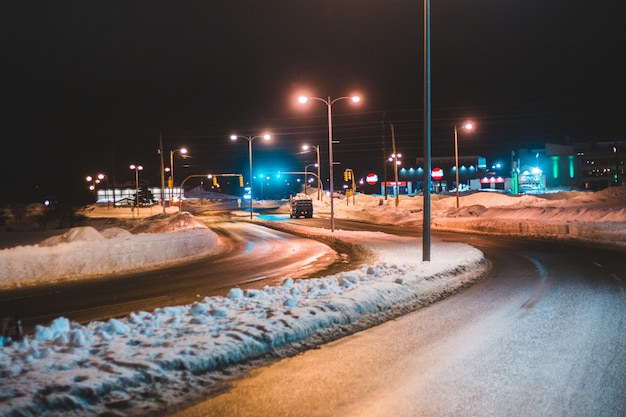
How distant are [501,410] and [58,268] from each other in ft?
57.4

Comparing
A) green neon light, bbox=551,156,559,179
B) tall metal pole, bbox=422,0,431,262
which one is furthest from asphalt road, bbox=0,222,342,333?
green neon light, bbox=551,156,559,179

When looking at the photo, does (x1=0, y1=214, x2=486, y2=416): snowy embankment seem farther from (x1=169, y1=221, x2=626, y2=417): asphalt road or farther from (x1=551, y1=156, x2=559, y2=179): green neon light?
(x1=551, y1=156, x2=559, y2=179): green neon light

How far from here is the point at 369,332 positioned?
9180mm

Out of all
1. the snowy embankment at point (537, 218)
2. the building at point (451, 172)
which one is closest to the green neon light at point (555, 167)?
the building at point (451, 172)

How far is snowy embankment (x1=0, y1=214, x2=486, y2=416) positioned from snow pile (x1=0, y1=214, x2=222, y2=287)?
10.1 metres

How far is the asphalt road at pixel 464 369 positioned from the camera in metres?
5.64

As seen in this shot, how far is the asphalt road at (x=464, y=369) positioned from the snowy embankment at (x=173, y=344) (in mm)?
558

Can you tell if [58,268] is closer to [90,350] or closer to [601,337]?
[90,350]

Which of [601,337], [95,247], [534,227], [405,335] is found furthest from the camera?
[534,227]

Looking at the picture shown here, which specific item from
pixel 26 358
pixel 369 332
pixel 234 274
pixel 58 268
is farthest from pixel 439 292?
pixel 58 268

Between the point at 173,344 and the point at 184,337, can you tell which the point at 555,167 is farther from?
the point at 173,344

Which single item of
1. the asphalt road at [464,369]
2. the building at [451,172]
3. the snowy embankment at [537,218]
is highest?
the building at [451,172]

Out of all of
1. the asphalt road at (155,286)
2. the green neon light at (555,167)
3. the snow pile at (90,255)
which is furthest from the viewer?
the green neon light at (555,167)

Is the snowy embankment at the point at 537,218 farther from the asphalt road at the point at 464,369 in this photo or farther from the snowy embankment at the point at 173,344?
the snowy embankment at the point at 173,344
